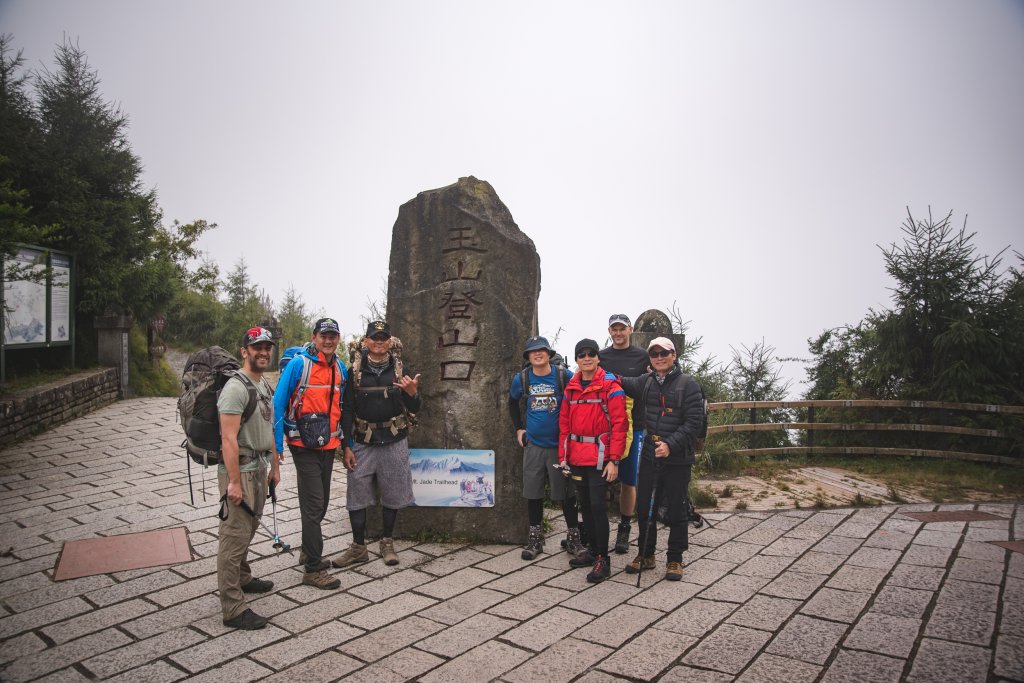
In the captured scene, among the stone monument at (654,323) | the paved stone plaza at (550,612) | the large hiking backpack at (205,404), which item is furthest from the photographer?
the stone monument at (654,323)

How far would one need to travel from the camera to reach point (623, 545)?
5562mm

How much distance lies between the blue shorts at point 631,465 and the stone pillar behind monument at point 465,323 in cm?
95

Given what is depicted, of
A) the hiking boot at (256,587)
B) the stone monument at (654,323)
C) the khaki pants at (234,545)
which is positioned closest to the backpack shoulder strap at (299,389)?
the khaki pants at (234,545)

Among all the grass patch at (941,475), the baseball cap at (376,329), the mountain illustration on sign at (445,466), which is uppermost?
Result: the baseball cap at (376,329)

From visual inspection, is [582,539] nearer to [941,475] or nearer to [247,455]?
[247,455]

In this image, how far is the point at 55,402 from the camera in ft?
35.5

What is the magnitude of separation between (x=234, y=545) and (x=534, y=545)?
96.4 inches

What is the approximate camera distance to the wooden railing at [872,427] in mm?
8727

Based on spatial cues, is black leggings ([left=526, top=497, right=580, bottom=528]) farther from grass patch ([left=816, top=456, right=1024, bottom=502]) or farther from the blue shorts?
grass patch ([left=816, top=456, right=1024, bottom=502])

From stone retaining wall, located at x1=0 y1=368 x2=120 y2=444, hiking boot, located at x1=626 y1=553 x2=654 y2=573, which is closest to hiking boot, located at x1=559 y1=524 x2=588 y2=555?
hiking boot, located at x1=626 y1=553 x2=654 y2=573

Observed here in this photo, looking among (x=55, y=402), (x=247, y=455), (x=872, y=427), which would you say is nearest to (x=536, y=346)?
(x=247, y=455)

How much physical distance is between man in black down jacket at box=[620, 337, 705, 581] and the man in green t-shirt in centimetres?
286

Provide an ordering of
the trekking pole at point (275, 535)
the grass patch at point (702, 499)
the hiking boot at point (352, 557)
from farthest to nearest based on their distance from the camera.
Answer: the grass patch at point (702, 499) → the hiking boot at point (352, 557) → the trekking pole at point (275, 535)

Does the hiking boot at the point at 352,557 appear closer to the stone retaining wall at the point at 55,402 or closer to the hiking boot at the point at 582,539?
the hiking boot at the point at 582,539
